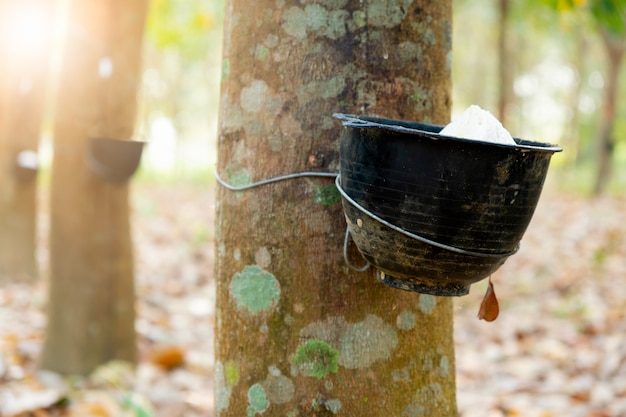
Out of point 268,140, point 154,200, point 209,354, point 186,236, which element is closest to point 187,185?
point 154,200

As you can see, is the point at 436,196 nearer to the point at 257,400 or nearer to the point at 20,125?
the point at 257,400

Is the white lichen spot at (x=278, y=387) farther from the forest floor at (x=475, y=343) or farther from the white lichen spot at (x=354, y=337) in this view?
the forest floor at (x=475, y=343)

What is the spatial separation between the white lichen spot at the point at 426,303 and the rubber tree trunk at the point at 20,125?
5.39 m

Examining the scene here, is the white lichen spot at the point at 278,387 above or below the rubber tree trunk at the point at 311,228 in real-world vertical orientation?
below

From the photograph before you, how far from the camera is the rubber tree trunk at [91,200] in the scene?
3.92m

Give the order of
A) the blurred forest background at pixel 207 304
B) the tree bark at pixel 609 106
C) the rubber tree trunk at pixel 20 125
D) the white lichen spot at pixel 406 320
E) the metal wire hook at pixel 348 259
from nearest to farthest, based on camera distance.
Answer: the metal wire hook at pixel 348 259 → the white lichen spot at pixel 406 320 → the blurred forest background at pixel 207 304 → the rubber tree trunk at pixel 20 125 → the tree bark at pixel 609 106

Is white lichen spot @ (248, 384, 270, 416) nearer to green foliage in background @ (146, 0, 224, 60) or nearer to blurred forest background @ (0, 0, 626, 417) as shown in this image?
blurred forest background @ (0, 0, 626, 417)

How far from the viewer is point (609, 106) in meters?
11.8

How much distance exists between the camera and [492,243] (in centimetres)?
125

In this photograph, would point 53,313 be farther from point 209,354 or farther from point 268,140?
point 268,140

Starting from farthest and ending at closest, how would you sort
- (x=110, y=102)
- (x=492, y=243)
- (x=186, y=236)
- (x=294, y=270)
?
(x=186, y=236) < (x=110, y=102) < (x=294, y=270) < (x=492, y=243)

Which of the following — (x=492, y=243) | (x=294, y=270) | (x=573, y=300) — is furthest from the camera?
(x=573, y=300)

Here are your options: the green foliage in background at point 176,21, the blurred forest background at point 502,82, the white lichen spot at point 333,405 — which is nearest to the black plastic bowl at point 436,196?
the white lichen spot at point 333,405

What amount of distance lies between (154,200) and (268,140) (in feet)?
36.8
